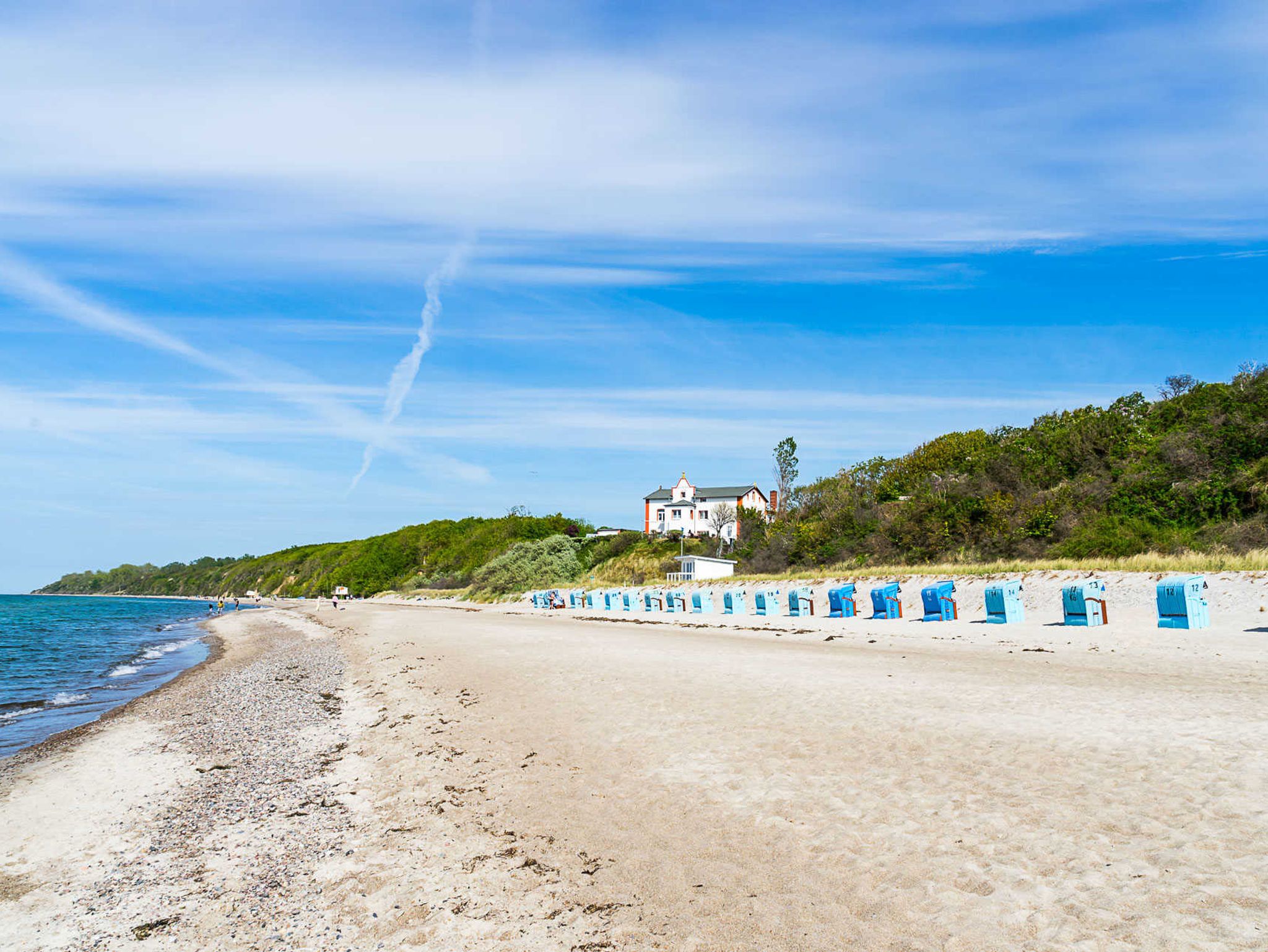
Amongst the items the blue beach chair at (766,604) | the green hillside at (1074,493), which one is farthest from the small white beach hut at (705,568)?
the blue beach chair at (766,604)

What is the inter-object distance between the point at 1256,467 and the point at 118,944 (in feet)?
118

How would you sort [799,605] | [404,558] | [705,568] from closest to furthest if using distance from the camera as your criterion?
[799,605] → [705,568] → [404,558]

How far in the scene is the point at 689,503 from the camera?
88.5m

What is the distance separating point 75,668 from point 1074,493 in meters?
38.7

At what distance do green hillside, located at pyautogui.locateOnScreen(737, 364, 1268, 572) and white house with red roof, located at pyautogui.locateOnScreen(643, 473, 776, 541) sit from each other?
3775cm

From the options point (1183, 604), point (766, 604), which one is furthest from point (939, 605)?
point (766, 604)

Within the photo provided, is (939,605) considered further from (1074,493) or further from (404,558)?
(404,558)

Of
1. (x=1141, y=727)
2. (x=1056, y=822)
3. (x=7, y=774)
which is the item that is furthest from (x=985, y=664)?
(x=7, y=774)

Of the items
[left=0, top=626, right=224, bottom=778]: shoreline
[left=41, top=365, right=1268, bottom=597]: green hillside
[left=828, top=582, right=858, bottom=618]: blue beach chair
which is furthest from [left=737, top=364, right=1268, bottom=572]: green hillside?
[left=0, top=626, right=224, bottom=778]: shoreline

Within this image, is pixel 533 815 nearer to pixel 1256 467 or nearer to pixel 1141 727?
pixel 1141 727

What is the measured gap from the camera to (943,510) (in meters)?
37.3

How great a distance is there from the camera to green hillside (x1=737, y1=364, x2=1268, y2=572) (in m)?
28.8

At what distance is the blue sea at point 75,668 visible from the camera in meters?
14.5

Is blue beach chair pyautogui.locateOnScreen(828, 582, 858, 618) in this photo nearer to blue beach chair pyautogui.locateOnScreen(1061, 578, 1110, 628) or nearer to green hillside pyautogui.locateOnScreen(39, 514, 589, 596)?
blue beach chair pyautogui.locateOnScreen(1061, 578, 1110, 628)
